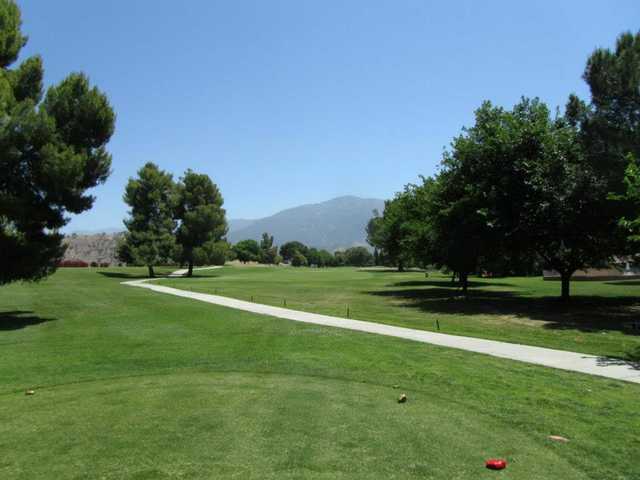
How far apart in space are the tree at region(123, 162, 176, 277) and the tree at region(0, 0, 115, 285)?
134ft

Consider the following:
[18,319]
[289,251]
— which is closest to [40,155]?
[18,319]

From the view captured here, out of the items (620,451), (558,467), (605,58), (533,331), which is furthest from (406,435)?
(605,58)

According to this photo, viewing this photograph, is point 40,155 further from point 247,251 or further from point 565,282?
point 247,251

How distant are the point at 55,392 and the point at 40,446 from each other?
3482mm

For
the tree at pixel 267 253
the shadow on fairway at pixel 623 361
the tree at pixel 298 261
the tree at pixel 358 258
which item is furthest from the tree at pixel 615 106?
the tree at pixel 358 258

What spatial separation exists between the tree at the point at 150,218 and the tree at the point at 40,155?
40.8 m

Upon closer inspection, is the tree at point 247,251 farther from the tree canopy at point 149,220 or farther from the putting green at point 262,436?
the putting green at point 262,436

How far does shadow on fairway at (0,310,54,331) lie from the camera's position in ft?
60.1

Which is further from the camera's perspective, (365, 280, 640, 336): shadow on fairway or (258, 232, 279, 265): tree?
(258, 232, 279, 265): tree

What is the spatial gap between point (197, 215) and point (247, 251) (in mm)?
71884

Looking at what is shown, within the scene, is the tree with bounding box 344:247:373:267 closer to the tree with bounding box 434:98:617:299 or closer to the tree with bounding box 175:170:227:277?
the tree with bounding box 175:170:227:277

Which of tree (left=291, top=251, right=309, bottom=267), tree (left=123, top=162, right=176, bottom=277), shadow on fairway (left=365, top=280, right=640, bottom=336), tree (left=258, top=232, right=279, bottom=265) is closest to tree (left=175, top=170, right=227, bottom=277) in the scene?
tree (left=123, top=162, right=176, bottom=277)

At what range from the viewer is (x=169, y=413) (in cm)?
687

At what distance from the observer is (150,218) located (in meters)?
62.2
